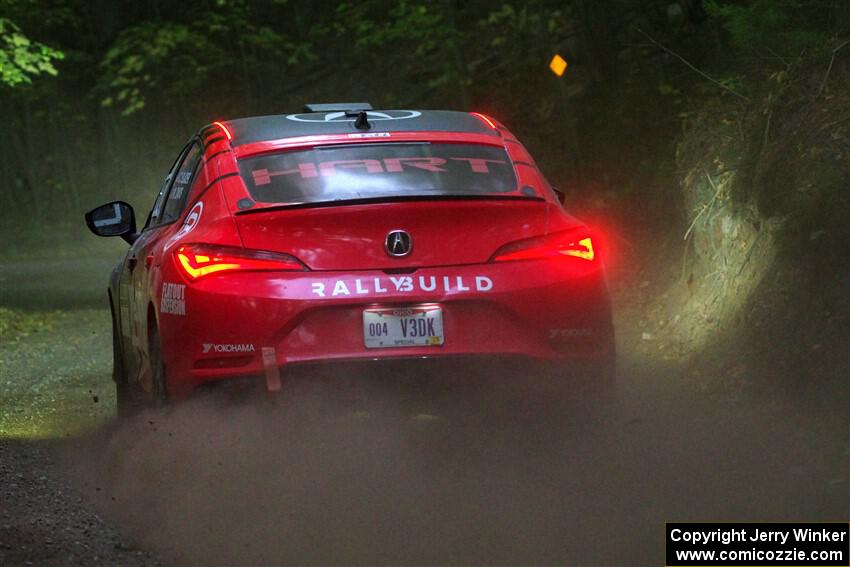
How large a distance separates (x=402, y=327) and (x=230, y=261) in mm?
813

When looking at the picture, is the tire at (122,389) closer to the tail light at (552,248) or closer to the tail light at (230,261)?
the tail light at (230,261)

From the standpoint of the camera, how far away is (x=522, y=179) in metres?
7.33

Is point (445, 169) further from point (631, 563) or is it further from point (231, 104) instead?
point (231, 104)

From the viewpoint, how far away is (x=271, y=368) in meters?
6.70

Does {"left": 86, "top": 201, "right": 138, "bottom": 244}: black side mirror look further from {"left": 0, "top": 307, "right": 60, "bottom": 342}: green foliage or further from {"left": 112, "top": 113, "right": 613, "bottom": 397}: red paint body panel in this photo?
{"left": 0, "top": 307, "right": 60, "bottom": 342}: green foliage

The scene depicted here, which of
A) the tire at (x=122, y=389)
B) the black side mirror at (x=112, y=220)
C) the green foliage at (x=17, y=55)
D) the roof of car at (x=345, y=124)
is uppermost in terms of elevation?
the green foliage at (x=17, y=55)

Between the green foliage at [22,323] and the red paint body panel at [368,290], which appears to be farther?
the green foliage at [22,323]

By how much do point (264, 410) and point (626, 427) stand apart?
2581 mm

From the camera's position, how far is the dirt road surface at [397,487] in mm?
5918

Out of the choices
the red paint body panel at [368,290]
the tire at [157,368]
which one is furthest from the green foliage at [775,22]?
the tire at [157,368]

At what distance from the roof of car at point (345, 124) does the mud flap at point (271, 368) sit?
52.7 inches

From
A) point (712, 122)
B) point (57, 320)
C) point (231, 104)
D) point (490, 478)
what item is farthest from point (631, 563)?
point (231, 104)

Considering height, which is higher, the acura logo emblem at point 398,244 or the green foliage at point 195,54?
the green foliage at point 195,54

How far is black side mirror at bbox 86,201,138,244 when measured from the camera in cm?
903
